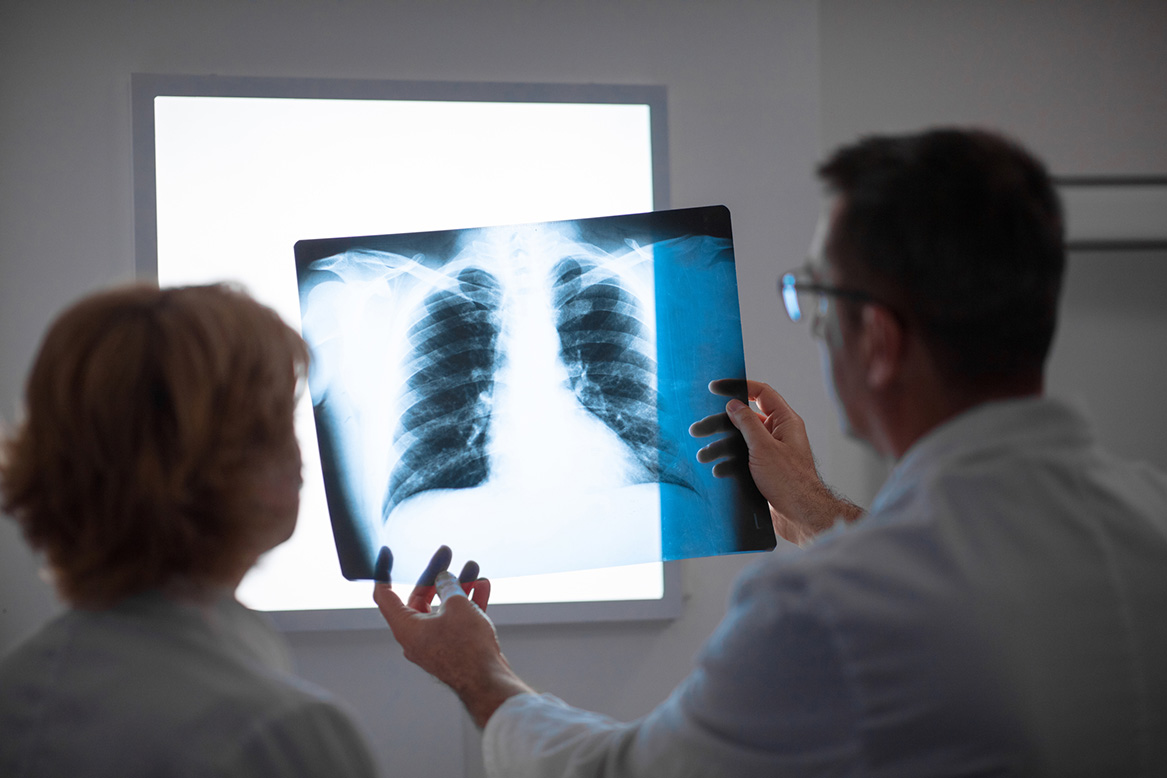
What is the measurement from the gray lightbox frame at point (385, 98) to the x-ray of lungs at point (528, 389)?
0.73 m

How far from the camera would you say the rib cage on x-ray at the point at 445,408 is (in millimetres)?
1380

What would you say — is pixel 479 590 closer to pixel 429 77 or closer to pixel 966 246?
pixel 966 246

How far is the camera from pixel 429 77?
82.9 inches

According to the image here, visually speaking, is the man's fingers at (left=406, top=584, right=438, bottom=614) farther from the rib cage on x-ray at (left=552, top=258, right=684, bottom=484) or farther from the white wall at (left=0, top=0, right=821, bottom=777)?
the white wall at (left=0, top=0, right=821, bottom=777)

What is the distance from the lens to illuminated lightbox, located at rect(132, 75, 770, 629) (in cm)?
200

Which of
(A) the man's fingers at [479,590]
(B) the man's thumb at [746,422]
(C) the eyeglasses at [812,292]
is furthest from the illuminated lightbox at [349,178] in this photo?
(C) the eyeglasses at [812,292]

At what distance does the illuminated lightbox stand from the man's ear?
4.32 feet

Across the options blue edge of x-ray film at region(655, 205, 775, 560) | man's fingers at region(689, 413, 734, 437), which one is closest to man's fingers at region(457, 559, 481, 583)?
blue edge of x-ray film at region(655, 205, 775, 560)

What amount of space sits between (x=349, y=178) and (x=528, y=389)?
93 centimetres

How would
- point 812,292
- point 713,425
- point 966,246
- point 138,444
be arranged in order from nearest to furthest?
1. point 138,444
2. point 966,246
3. point 812,292
4. point 713,425

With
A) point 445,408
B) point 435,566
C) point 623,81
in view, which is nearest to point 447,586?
point 435,566

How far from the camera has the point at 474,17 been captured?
2.12 metres

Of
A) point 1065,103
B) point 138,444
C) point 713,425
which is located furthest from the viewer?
point 1065,103

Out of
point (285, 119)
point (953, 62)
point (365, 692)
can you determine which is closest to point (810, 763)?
point (365, 692)
